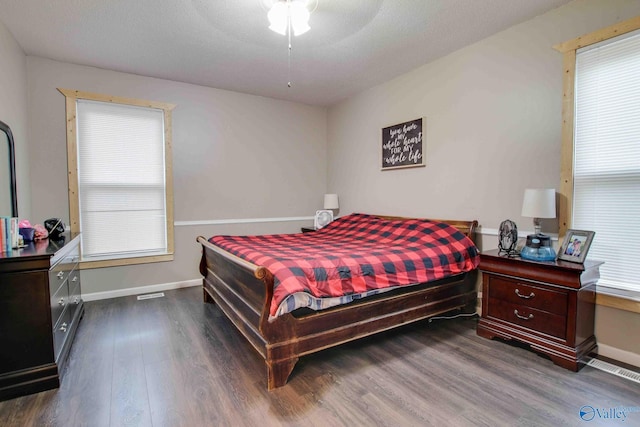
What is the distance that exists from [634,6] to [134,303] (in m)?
4.77

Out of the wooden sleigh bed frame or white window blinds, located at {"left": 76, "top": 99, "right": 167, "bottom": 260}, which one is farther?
white window blinds, located at {"left": 76, "top": 99, "right": 167, "bottom": 260}

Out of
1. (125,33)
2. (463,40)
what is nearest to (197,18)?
(125,33)

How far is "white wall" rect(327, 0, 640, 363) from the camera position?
2.36 metres

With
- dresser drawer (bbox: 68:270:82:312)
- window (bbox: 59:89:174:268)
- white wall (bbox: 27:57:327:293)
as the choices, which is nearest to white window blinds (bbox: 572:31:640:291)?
white wall (bbox: 27:57:327:293)

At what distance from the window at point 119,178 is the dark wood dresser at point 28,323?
5.55 feet

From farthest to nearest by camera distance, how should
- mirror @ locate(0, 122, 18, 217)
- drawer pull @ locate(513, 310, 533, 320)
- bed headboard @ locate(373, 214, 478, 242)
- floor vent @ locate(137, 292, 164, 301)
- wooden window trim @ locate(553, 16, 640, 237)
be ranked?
1. floor vent @ locate(137, 292, 164, 301)
2. bed headboard @ locate(373, 214, 478, 242)
3. mirror @ locate(0, 122, 18, 217)
4. wooden window trim @ locate(553, 16, 640, 237)
5. drawer pull @ locate(513, 310, 533, 320)

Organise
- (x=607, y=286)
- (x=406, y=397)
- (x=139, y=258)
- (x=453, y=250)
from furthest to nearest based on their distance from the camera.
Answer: (x=139, y=258) < (x=453, y=250) < (x=607, y=286) < (x=406, y=397)

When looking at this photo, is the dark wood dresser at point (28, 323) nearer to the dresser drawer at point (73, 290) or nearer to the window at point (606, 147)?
the dresser drawer at point (73, 290)

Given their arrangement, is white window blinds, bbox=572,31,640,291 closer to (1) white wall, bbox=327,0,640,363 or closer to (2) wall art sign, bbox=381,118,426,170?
(1) white wall, bbox=327,0,640,363

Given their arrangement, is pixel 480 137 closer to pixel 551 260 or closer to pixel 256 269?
pixel 551 260

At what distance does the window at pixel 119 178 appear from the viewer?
3.35 m

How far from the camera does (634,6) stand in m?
2.01

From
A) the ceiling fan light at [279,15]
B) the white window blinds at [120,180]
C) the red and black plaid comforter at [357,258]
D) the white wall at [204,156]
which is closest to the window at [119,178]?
the white window blinds at [120,180]

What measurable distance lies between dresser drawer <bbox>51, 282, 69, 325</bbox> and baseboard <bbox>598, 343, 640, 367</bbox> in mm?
3558
